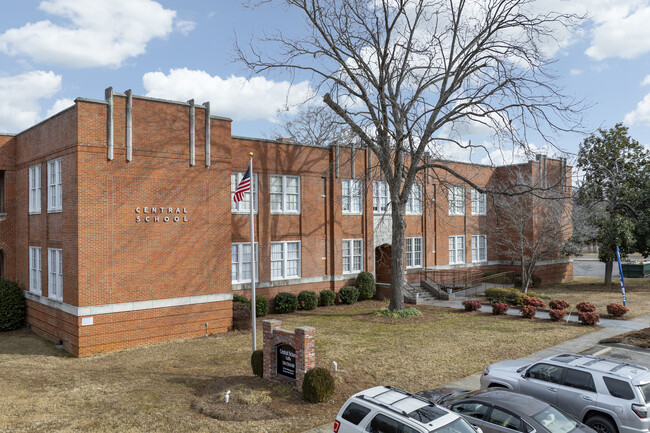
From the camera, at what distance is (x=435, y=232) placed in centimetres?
3828

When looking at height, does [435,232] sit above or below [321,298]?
above

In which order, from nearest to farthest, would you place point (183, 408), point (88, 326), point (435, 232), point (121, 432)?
point (121, 432), point (183, 408), point (88, 326), point (435, 232)

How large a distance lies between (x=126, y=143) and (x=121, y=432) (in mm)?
12411

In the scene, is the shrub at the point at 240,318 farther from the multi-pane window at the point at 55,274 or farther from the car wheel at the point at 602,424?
the car wheel at the point at 602,424

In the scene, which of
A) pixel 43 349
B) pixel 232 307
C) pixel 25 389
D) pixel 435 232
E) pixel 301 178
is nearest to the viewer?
pixel 25 389

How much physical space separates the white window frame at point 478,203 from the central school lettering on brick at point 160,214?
2750 centimetres

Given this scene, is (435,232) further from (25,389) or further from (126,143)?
(25,389)

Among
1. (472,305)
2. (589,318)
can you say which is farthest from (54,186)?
(589,318)

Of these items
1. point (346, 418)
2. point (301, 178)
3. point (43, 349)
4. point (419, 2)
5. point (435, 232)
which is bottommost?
point (43, 349)

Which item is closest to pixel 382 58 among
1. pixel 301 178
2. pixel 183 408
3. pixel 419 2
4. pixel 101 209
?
pixel 419 2

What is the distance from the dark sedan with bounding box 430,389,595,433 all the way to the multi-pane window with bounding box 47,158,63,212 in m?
18.4

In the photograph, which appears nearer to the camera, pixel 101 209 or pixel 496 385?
pixel 496 385

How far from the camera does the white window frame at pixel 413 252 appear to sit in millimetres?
36219

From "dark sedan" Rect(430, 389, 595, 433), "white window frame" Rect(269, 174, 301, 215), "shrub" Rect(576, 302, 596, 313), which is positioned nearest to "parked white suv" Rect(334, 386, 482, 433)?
"dark sedan" Rect(430, 389, 595, 433)
